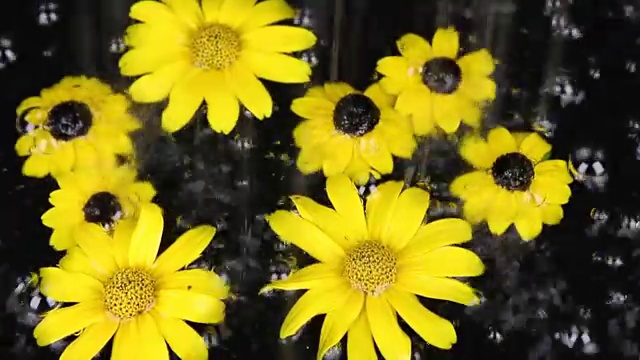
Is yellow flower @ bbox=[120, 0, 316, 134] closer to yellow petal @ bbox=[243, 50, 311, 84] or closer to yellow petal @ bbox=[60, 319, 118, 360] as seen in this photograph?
yellow petal @ bbox=[243, 50, 311, 84]

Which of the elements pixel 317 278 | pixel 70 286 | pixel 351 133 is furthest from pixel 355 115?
pixel 70 286

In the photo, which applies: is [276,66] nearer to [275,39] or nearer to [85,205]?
[275,39]

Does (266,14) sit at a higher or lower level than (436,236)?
higher

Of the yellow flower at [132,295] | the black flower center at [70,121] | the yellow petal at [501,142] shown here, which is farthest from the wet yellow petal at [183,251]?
the yellow petal at [501,142]

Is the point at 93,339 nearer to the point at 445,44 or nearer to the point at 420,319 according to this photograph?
the point at 420,319

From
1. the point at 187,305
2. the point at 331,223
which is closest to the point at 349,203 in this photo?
the point at 331,223

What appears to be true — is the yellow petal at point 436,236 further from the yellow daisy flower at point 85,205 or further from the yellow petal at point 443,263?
the yellow daisy flower at point 85,205

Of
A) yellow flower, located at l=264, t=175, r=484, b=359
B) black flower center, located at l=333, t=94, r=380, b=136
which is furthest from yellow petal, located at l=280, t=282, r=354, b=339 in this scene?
black flower center, located at l=333, t=94, r=380, b=136
